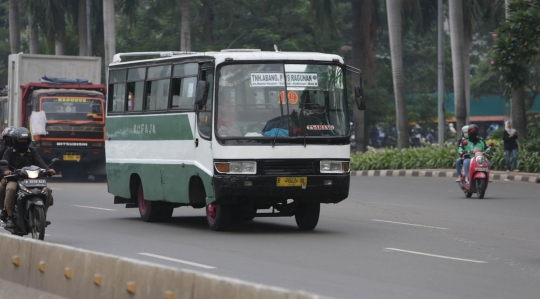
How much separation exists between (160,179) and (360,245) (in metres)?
4.16

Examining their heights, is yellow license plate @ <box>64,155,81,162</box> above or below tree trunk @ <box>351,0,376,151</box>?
below

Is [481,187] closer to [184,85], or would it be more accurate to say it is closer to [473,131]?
[473,131]

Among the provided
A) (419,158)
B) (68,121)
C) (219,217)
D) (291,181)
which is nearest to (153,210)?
(219,217)

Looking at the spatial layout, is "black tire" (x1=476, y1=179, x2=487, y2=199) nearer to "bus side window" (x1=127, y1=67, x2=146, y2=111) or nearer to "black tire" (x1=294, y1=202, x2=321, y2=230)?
"black tire" (x1=294, y1=202, x2=321, y2=230)

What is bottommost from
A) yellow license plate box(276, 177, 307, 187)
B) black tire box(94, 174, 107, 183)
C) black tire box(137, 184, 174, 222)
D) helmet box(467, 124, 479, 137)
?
black tire box(137, 184, 174, 222)

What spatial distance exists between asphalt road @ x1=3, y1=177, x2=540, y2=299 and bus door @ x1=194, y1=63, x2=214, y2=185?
39.8 inches

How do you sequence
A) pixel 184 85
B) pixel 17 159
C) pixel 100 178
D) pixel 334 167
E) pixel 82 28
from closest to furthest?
pixel 17 159
pixel 334 167
pixel 184 85
pixel 100 178
pixel 82 28

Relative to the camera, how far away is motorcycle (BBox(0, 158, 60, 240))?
13.3 m

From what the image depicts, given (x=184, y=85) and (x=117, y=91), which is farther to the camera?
(x=117, y=91)

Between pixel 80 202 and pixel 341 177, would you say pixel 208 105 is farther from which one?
pixel 80 202

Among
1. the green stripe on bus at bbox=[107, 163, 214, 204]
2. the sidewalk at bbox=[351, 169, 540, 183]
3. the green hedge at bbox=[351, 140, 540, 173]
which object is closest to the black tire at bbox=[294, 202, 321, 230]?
the green stripe on bus at bbox=[107, 163, 214, 204]

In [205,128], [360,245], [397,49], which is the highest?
[397,49]

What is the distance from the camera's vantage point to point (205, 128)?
15430mm

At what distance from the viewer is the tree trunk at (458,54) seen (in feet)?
118
